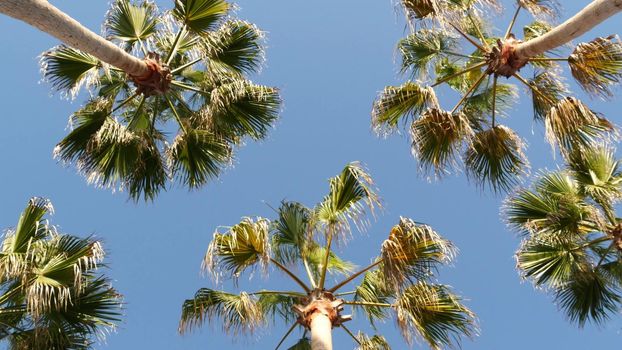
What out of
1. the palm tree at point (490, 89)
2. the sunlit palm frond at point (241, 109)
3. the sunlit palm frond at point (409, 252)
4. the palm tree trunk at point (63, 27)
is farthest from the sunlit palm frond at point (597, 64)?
the palm tree trunk at point (63, 27)

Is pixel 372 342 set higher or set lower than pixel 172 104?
lower

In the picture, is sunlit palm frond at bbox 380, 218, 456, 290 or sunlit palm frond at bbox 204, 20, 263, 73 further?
sunlit palm frond at bbox 204, 20, 263, 73

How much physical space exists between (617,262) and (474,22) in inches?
169

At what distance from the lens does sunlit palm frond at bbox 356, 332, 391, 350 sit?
31.9ft

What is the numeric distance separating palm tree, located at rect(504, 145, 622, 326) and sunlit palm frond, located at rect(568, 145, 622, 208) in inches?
0.6

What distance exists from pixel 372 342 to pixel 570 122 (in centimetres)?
416

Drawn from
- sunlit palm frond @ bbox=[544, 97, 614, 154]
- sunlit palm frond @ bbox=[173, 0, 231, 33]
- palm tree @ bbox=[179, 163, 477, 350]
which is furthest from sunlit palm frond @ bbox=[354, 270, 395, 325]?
sunlit palm frond @ bbox=[173, 0, 231, 33]

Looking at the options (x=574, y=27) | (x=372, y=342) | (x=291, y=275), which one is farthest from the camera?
(x=372, y=342)

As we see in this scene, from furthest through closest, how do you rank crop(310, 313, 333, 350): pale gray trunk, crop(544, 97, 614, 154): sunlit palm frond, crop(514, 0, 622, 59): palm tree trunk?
crop(544, 97, 614, 154): sunlit palm frond < crop(310, 313, 333, 350): pale gray trunk < crop(514, 0, 622, 59): palm tree trunk

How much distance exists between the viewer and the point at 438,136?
31.6ft

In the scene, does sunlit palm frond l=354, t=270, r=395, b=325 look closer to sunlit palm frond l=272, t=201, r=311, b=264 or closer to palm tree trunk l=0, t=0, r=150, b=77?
sunlit palm frond l=272, t=201, r=311, b=264

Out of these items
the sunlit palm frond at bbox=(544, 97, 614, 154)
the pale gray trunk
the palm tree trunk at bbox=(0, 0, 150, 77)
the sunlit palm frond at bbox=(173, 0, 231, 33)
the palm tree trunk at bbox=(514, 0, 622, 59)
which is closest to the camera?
the palm tree trunk at bbox=(0, 0, 150, 77)

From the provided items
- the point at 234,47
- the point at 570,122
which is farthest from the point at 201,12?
the point at 570,122

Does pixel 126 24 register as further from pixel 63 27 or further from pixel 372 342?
pixel 372 342
